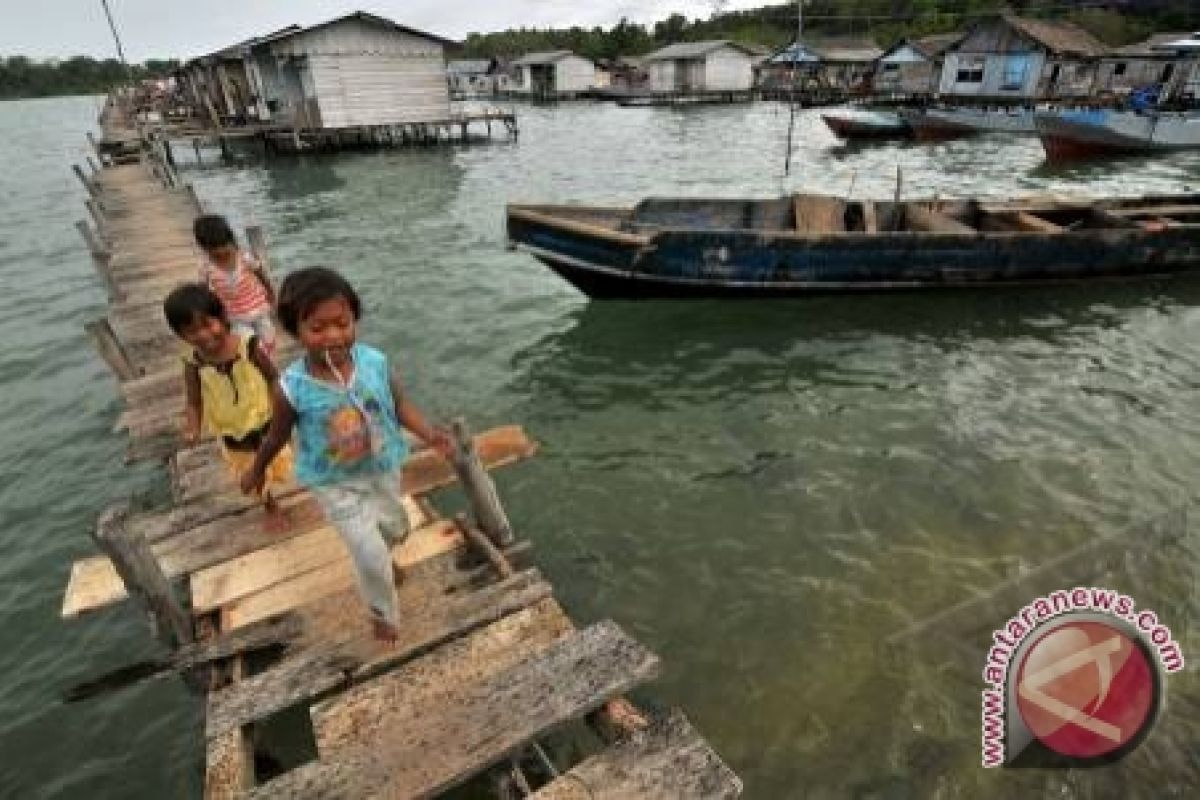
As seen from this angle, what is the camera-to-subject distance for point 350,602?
4.23 meters

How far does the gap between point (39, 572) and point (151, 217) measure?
469 inches

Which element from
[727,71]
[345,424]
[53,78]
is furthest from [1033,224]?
[53,78]

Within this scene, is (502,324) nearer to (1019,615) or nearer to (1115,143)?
(1019,615)

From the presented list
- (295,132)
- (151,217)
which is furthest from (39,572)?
(295,132)

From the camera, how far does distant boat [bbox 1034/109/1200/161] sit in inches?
1071

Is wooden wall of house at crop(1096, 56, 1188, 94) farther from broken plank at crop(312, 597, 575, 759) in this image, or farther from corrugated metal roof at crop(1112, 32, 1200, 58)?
broken plank at crop(312, 597, 575, 759)

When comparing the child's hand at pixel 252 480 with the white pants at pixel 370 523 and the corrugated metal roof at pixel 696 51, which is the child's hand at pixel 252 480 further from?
the corrugated metal roof at pixel 696 51

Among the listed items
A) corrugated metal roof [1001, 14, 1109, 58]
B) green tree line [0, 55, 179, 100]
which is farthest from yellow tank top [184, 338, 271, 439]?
green tree line [0, 55, 179, 100]

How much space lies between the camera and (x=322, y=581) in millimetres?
4441

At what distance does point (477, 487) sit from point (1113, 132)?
107ft

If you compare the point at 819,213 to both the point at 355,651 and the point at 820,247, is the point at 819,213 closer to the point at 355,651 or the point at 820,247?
the point at 820,247

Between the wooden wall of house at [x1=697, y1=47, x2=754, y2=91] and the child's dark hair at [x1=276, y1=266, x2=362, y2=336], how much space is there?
206ft

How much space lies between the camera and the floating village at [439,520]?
3.23 meters

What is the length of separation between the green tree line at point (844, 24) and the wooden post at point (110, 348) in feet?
120
